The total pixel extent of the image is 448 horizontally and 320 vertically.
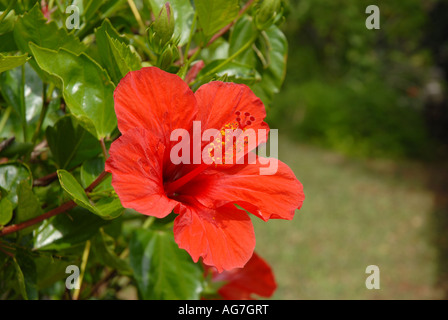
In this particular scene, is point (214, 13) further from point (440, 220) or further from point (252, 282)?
point (440, 220)

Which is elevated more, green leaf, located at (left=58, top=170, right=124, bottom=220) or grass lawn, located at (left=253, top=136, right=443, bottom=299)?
green leaf, located at (left=58, top=170, right=124, bottom=220)

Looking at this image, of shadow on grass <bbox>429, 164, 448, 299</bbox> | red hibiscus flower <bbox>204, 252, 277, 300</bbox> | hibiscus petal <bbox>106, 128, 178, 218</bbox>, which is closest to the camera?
hibiscus petal <bbox>106, 128, 178, 218</bbox>

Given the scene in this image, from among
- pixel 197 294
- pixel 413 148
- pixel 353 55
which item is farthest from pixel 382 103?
pixel 197 294

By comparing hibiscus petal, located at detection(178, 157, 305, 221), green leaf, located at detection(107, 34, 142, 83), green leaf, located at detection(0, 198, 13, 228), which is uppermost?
A: green leaf, located at detection(107, 34, 142, 83)

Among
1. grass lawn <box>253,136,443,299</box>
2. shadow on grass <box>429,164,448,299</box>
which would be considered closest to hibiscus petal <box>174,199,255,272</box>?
grass lawn <box>253,136,443,299</box>

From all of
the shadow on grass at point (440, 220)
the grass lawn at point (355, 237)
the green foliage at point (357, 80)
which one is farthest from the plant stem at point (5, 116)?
the green foliage at point (357, 80)

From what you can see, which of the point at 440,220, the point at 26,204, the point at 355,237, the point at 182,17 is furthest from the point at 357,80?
the point at 26,204

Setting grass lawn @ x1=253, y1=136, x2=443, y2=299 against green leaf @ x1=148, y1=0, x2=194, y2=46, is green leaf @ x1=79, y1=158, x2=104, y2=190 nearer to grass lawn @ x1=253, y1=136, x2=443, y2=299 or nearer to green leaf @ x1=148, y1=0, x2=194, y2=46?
green leaf @ x1=148, y1=0, x2=194, y2=46

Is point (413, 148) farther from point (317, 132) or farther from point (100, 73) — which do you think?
point (100, 73)
